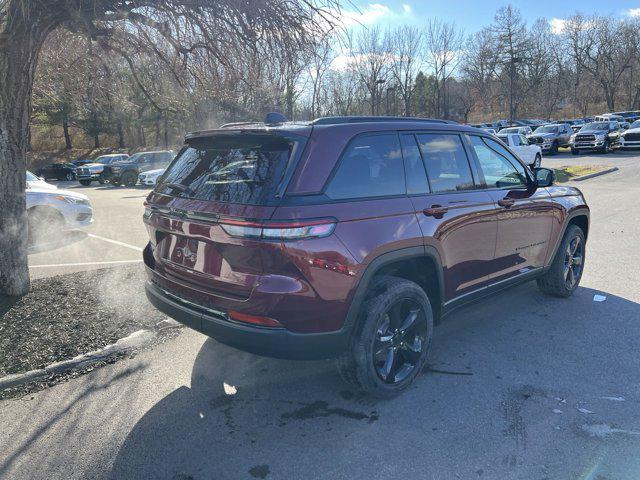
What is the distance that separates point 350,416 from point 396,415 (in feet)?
1.01

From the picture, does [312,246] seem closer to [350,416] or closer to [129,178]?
[350,416]

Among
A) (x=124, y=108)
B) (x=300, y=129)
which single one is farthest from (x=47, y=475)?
(x=124, y=108)

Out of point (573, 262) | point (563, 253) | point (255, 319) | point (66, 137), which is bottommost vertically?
point (573, 262)

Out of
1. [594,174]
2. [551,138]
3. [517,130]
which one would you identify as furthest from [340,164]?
[517,130]

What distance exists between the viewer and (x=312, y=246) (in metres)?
2.86

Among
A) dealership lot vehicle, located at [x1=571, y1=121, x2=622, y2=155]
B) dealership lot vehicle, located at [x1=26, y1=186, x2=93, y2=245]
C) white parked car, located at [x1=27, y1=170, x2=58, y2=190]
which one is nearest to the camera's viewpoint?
dealership lot vehicle, located at [x1=26, y1=186, x2=93, y2=245]

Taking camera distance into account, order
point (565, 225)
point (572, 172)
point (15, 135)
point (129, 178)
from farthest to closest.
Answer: point (129, 178) → point (572, 172) → point (565, 225) → point (15, 135)

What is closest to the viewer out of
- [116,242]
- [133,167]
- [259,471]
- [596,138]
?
[259,471]

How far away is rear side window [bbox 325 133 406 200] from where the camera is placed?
10.3 ft

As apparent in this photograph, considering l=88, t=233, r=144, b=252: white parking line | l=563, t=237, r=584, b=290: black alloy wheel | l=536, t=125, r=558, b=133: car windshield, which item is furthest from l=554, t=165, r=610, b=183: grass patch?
l=88, t=233, r=144, b=252: white parking line

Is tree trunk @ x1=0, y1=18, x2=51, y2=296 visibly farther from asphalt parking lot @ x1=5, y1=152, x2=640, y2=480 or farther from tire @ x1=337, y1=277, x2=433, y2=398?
tire @ x1=337, y1=277, x2=433, y2=398

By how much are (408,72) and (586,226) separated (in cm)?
5291

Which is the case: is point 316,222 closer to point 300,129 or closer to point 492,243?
point 300,129

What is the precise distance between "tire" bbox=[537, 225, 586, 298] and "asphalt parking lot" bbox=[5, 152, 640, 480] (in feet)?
2.05
